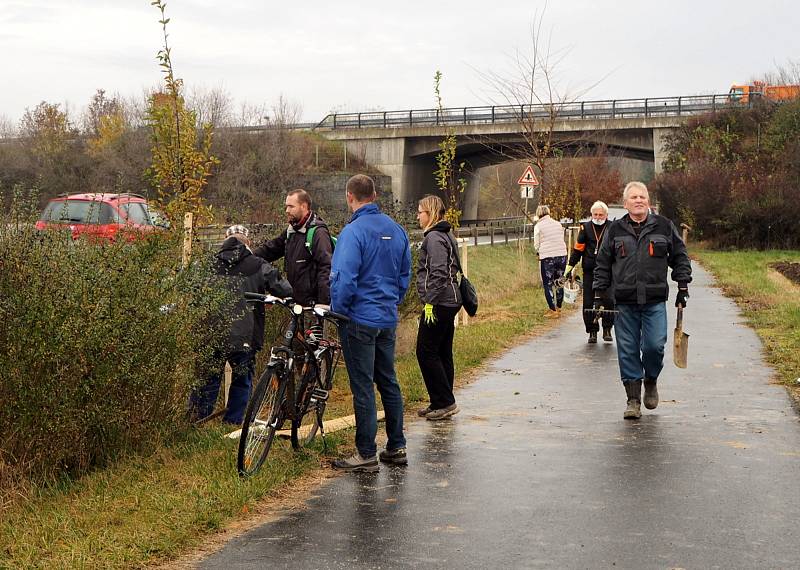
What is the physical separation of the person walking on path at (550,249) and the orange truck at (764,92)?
43.8m

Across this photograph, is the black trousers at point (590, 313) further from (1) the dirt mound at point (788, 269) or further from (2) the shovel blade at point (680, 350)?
(1) the dirt mound at point (788, 269)

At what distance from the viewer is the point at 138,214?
493 inches

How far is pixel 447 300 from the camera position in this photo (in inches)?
353

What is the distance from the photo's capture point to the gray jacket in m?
8.94

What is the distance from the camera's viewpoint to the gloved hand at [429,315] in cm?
894

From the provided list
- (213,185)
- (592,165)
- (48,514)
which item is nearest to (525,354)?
(48,514)

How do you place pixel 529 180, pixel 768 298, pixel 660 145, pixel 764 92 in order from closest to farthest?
1. pixel 768 298
2. pixel 529 180
3. pixel 660 145
4. pixel 764 92

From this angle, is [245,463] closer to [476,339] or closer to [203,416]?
[203,416]

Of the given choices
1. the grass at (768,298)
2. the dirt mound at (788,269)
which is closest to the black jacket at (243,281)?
the grass at (768,298)

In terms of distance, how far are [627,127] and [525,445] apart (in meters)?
53.6

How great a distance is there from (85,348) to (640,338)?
15.5 feet

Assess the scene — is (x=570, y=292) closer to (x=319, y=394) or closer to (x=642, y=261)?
(x=642, y=261)

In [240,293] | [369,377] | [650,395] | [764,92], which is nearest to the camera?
[369,377]

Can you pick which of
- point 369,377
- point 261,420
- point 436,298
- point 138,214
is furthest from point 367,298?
point 138,214
